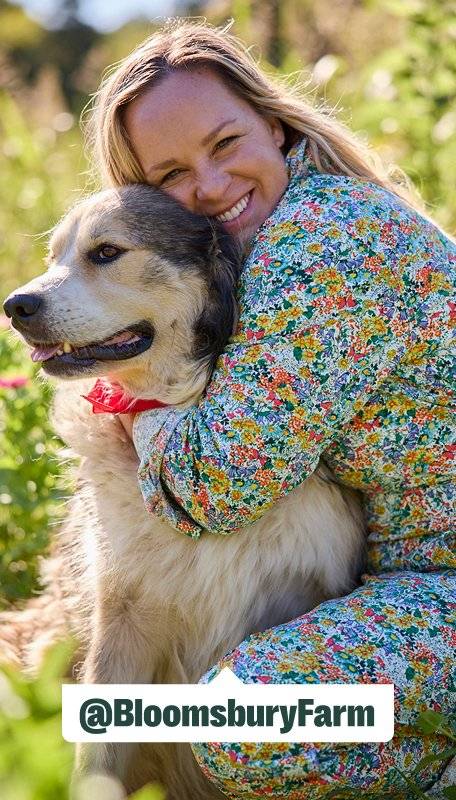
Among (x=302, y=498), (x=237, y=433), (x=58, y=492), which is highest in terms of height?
(x=237, y=433)

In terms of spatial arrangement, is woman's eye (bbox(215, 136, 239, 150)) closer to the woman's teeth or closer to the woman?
the woman

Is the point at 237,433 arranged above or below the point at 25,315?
below

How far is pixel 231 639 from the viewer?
2682 millimetres

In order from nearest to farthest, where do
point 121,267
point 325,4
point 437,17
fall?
point 121,267 < point 437,17 < point 325,4

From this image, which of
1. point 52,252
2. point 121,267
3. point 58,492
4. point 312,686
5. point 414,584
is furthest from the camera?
point 58,492

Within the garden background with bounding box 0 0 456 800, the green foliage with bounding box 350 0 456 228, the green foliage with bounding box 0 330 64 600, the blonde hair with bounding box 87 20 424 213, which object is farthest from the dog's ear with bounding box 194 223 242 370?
the green foliage with bounding box 350 0 456 228

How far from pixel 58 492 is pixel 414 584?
64.4 inches

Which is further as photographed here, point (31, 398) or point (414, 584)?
point (31, 398)

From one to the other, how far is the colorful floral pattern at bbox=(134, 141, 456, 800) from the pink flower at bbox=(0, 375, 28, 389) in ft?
3.94

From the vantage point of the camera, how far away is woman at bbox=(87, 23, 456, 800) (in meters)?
2.30

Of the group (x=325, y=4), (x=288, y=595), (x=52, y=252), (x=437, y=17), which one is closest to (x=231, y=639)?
(x=288, y=595)

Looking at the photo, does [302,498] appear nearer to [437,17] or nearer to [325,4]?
[437,17]

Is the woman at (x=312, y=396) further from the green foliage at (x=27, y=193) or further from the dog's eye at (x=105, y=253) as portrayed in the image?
the green foliage at (x=27, y=193)

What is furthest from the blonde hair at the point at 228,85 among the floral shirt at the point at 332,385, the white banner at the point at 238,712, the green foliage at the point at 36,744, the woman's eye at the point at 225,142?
the green foliage at the point at 36,744
